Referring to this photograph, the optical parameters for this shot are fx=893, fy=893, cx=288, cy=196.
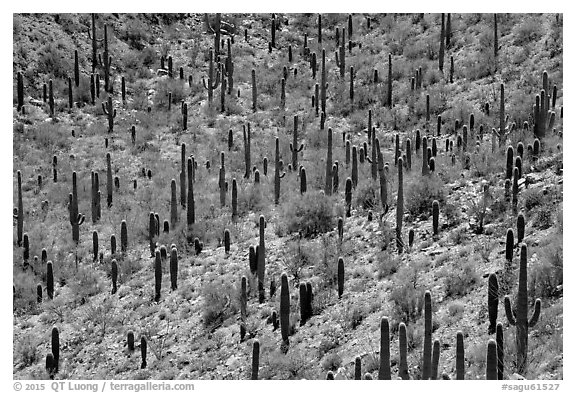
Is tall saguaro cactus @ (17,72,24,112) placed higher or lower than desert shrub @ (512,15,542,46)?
lower

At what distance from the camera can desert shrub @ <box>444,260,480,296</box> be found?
47.6 feet

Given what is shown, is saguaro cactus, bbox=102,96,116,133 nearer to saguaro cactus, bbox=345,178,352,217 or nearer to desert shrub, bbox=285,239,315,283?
saguaro cactus, bbox=345,178,352,217

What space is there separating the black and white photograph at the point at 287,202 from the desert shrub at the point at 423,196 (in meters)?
0.05

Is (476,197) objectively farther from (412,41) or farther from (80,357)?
(412,41)

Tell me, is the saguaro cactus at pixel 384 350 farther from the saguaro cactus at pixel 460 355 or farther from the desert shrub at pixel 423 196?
the desert shrub at pixel 423 196

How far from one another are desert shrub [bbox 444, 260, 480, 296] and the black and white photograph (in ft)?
0.14

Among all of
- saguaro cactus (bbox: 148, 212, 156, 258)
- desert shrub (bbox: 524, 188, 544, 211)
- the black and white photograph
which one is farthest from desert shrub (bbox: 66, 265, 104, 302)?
desert shrub (bbox: 524, 188, 544, 211)

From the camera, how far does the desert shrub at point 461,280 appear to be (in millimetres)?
14500

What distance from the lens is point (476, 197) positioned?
17.8 m

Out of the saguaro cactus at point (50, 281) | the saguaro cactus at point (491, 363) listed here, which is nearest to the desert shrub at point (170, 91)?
the saguaro cactus at point (50, 281)

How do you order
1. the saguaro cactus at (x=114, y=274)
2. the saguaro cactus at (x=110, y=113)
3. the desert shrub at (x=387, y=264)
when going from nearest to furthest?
the desert shrub at (x=387, y=264)
the saguaro cactus at (x=114, y=274)
the saguaro cactus at (x=110, y=113)

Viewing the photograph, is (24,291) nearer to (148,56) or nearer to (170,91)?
(170,91)

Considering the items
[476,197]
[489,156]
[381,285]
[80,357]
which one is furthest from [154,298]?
[489,156]

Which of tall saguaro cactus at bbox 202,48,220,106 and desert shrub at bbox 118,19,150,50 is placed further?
desert shrub at bbox 118,19,150,50
